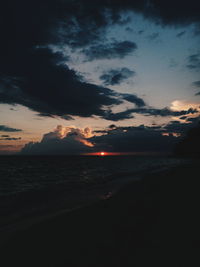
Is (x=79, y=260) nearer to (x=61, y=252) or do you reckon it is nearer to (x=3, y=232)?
(x=61, y=252)

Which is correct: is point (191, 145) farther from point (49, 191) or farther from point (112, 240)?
point (112, 240)

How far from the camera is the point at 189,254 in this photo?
405cm

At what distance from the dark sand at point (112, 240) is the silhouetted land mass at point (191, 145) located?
143650 mm

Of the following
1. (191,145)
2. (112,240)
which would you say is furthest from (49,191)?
(191,145)

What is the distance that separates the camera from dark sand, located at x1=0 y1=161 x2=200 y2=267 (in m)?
4.17

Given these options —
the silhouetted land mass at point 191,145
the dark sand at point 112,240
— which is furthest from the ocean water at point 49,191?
the silhouetted land mass at point 191,145

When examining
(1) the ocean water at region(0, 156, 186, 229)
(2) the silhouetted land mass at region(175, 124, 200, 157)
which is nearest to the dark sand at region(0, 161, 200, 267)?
(1) the ocean water at region(0, 156, 186, 229)

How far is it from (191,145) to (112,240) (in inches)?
6562

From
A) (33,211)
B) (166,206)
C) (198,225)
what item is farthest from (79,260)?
(33,211)

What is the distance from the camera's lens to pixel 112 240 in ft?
17.0

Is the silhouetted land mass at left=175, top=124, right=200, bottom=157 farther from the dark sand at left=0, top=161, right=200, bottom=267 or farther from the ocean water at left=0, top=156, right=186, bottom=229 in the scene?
the dark sand at left=0, top=161, right=200, bottom=267

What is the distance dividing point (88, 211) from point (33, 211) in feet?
12.7

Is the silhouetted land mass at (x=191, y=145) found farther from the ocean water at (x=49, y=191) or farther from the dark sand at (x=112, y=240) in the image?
the dark sand at (x=112, y=240)

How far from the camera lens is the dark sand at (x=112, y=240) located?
4.17m
